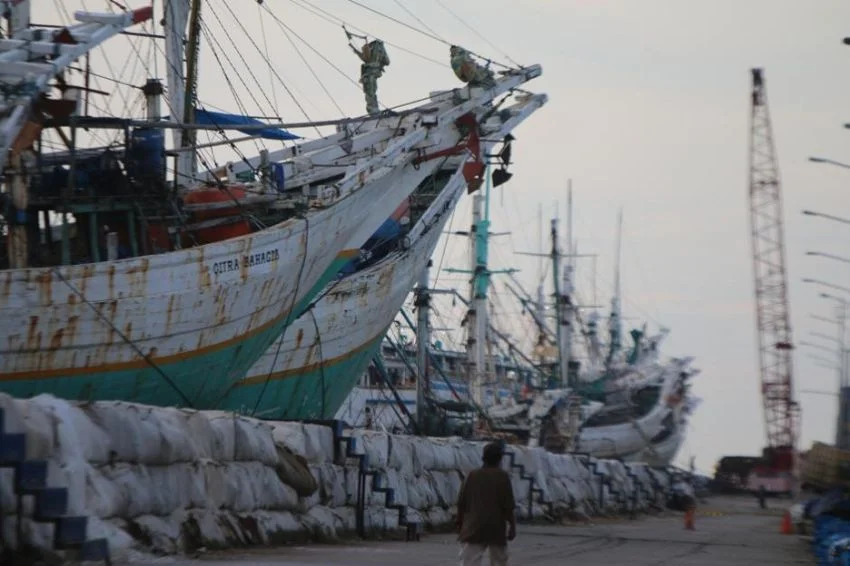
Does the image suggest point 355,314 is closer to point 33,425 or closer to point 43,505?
point 33,425

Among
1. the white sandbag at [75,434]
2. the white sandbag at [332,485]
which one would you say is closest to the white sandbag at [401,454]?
the white sandbag at [332,485]

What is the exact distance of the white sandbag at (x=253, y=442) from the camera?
813 inches

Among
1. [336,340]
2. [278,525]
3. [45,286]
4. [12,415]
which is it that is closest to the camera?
[12,415]

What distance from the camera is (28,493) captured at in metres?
14.5

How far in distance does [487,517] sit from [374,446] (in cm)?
1148

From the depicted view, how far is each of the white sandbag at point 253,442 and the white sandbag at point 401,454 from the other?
5.72m

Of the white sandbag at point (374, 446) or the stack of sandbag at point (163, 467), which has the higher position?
the white sandbag at point (374, 446)

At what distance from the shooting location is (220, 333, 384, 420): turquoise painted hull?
37.9 metres

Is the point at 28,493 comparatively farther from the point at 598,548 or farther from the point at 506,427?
the point at 506,427

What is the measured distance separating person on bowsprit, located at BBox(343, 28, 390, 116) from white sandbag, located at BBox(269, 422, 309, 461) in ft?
67.7

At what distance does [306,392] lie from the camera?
1587 inches

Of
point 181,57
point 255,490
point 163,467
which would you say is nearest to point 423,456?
point 255,490

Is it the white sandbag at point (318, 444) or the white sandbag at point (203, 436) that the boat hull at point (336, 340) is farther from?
the white sandbag at point (203, 436)

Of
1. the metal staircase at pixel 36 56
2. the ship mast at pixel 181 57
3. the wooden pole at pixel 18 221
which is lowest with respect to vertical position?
the wooden pole at pixel 18 221
